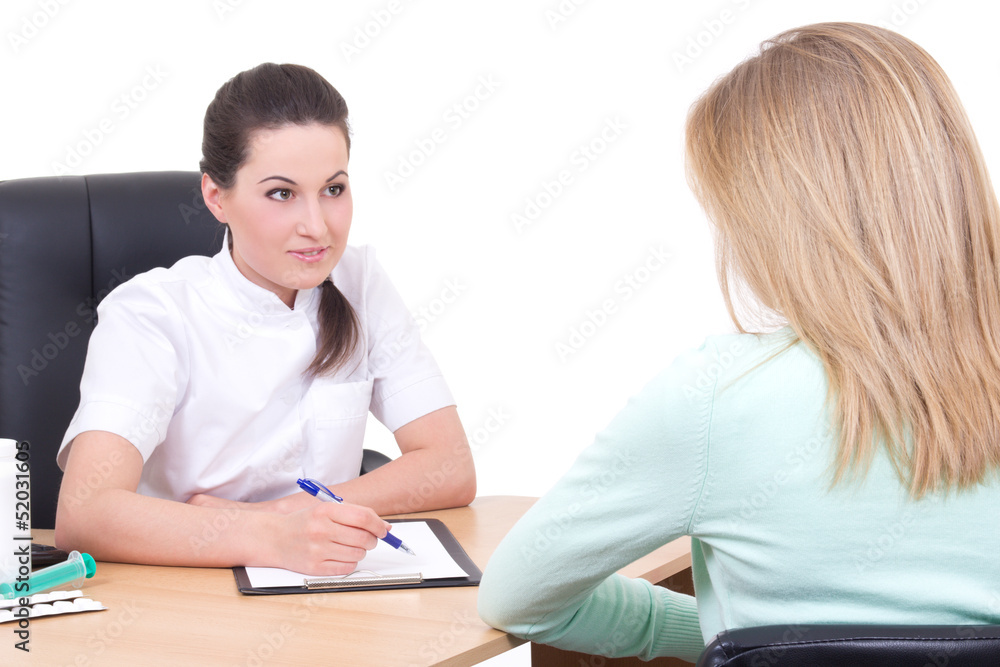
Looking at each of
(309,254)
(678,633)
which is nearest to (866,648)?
(678,633)

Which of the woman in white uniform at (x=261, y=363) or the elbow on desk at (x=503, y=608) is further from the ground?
the woman in white uniform at (x=261, y=363)

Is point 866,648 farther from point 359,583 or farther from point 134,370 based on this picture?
point 134,370

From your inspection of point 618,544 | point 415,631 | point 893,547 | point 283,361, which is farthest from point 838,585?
point 283,361

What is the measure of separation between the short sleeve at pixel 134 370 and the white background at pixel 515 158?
141 cm

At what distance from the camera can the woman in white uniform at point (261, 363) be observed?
4.69 feet

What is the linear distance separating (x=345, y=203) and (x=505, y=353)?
1.48m

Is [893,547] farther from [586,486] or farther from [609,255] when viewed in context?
[609,255]

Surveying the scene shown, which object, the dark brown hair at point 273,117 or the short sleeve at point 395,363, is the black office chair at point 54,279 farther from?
the dark brown hair at point 273,117

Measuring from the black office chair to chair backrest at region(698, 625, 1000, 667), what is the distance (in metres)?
1.27

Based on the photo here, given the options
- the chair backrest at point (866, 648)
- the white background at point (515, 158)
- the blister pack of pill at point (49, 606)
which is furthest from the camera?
the white background at point (515, 158)

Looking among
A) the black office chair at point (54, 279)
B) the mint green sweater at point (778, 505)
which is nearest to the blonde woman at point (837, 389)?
the mint green sweater at point (778, 505)

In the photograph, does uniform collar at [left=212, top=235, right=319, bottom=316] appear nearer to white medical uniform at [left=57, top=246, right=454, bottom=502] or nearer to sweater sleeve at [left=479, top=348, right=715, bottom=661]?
white medical uniform at [left=57, top=246, right=454, bottom=502]

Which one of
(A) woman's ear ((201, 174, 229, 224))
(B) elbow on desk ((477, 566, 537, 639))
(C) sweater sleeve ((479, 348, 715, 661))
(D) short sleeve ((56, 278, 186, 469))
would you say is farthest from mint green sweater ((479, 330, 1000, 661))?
(A) woman's ear ((201, 174, 229, 224))

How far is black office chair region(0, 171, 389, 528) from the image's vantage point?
5.73ft
